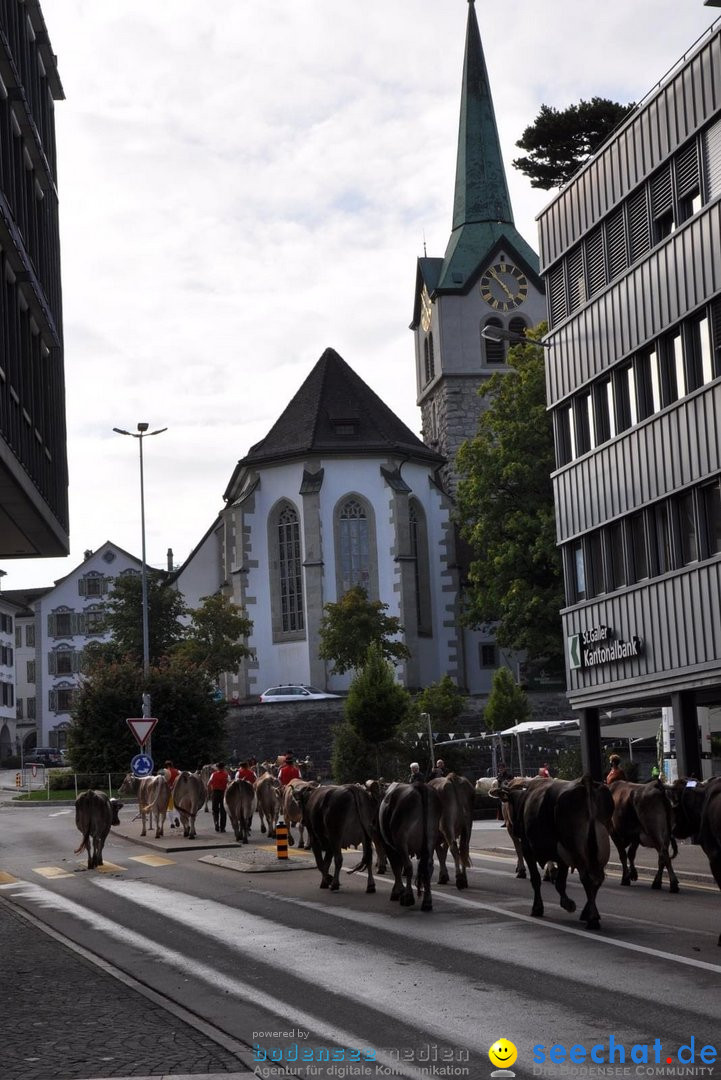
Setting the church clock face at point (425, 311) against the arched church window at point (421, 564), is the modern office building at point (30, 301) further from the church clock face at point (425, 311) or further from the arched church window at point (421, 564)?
the church clock face at point (425, 311)

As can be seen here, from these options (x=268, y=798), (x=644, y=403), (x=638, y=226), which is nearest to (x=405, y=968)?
(x=268, y=798)

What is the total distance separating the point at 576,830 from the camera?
14.0 metres

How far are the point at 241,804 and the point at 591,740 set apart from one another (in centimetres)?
896

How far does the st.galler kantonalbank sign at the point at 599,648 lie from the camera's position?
3158 centimetres

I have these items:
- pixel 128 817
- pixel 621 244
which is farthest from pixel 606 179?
pixel 128 817

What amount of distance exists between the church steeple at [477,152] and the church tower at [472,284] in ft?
0.18

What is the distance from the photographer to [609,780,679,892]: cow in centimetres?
1744

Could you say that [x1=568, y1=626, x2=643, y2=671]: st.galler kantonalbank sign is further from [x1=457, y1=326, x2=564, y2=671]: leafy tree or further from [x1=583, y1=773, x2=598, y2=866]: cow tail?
[x1=457, y1=326, x2=564, y2=671]: leafy tree

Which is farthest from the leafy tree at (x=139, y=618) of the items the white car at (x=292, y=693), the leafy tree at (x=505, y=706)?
the leafy tree at (x=505, y=706)

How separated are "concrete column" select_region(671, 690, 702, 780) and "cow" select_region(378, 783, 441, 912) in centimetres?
1307

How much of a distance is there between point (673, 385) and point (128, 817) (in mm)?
18959

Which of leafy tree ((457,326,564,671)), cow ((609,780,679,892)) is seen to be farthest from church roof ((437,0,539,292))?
cow ((609,780,679,892))

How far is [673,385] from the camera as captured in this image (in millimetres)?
29469

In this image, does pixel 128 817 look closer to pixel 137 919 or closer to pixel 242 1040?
pixel 137 919
